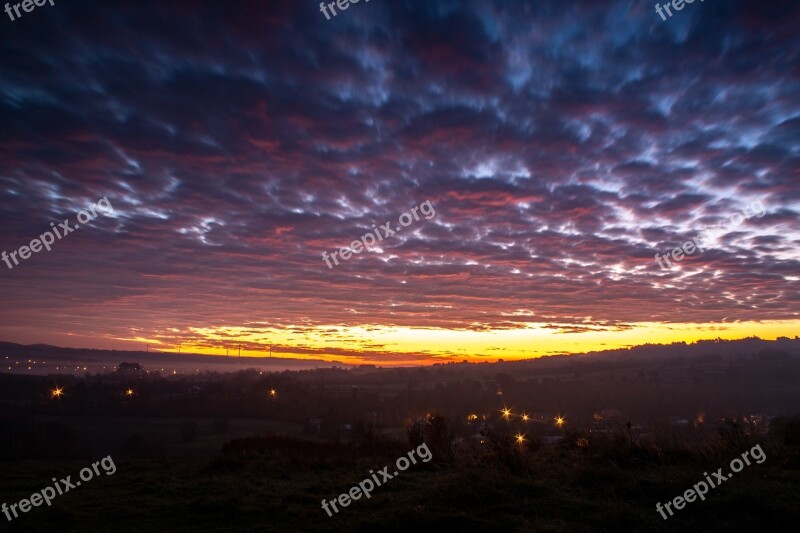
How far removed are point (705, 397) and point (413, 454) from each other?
59.4 m

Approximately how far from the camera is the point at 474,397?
67500 millimetres

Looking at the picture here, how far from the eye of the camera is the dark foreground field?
7.41 m

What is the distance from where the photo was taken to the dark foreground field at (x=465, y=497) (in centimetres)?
741

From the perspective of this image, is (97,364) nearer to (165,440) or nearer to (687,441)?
(165,440)

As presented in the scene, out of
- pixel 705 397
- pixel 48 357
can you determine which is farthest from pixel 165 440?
pixel 48 357

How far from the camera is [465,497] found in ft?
28.7
